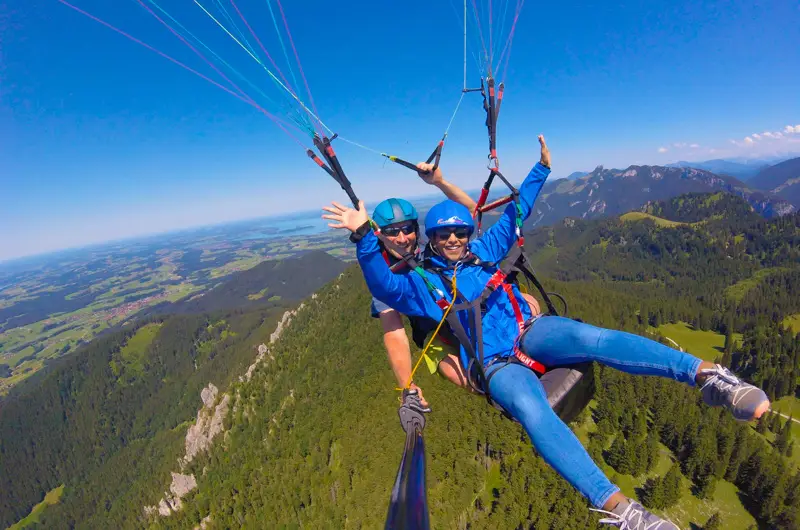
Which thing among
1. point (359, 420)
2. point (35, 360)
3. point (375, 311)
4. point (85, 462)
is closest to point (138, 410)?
point (85, 462)

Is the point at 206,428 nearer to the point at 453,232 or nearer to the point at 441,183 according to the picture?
the point at 441,183

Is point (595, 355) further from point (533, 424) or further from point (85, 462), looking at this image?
point (85, 462)

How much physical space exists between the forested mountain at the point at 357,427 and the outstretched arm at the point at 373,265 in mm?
7952

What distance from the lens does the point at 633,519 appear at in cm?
347

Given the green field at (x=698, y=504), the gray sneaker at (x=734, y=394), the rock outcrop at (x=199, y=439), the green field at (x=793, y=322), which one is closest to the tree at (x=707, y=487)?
the green field at (x=698, y=504)

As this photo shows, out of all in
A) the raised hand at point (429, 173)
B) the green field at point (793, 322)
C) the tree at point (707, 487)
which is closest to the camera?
the raised hand at point (429, 173)

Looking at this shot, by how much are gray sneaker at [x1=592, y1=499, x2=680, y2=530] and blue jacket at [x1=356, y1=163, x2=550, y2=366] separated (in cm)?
198

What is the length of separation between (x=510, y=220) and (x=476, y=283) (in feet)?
4.04

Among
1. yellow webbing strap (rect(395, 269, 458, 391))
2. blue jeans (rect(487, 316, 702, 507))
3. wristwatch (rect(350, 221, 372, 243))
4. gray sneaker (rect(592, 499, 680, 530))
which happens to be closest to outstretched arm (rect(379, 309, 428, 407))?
yellow webbing strap (rect(395, 269, 458, 391))

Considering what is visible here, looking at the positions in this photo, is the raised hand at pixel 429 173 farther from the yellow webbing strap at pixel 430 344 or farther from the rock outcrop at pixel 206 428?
the rock outcrop at pixel 206 428

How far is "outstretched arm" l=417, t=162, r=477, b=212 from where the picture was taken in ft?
22.2

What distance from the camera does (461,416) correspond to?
58312 mm

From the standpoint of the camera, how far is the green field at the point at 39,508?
106 m

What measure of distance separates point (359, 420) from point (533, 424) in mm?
67533
